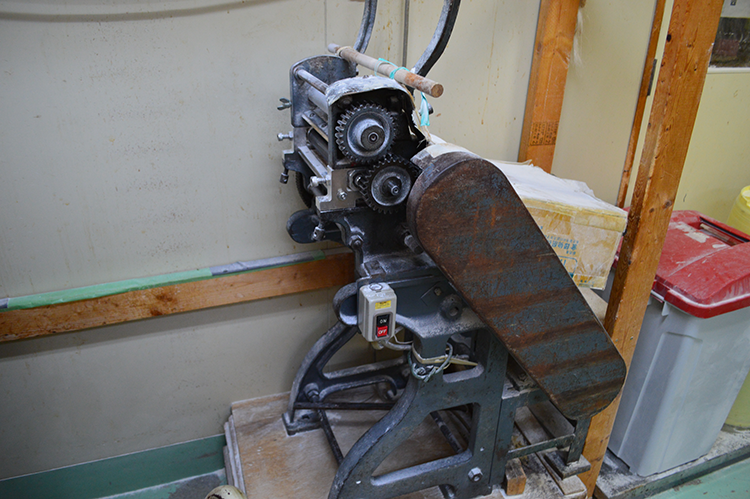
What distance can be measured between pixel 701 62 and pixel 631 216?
44cm

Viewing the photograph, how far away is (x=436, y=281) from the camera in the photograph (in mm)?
1288

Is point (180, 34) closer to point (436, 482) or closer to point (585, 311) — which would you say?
point (585, 311)

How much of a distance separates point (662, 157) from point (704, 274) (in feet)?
1.83

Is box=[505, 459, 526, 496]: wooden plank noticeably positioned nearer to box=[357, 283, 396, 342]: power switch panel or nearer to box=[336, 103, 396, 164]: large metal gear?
box=[357, 283, 396, 342]: power switch panel

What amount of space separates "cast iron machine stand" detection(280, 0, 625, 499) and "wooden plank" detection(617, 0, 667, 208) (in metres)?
1.15

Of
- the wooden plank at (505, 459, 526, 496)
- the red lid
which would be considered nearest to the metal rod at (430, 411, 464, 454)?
the wooden plank at (505, 459, 526, 496)

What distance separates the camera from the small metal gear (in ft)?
3.93

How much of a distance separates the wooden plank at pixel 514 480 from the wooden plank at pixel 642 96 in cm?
134

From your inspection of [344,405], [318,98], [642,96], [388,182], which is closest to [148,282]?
[344,405]

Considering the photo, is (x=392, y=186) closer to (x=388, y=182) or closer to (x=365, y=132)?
(x=388, y=182)

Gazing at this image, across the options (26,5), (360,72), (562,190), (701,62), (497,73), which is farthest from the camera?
(497,73)

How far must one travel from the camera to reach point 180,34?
1540 mm

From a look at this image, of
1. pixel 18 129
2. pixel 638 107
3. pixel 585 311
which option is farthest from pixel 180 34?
pixel 638 107

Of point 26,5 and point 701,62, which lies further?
point 26,5
